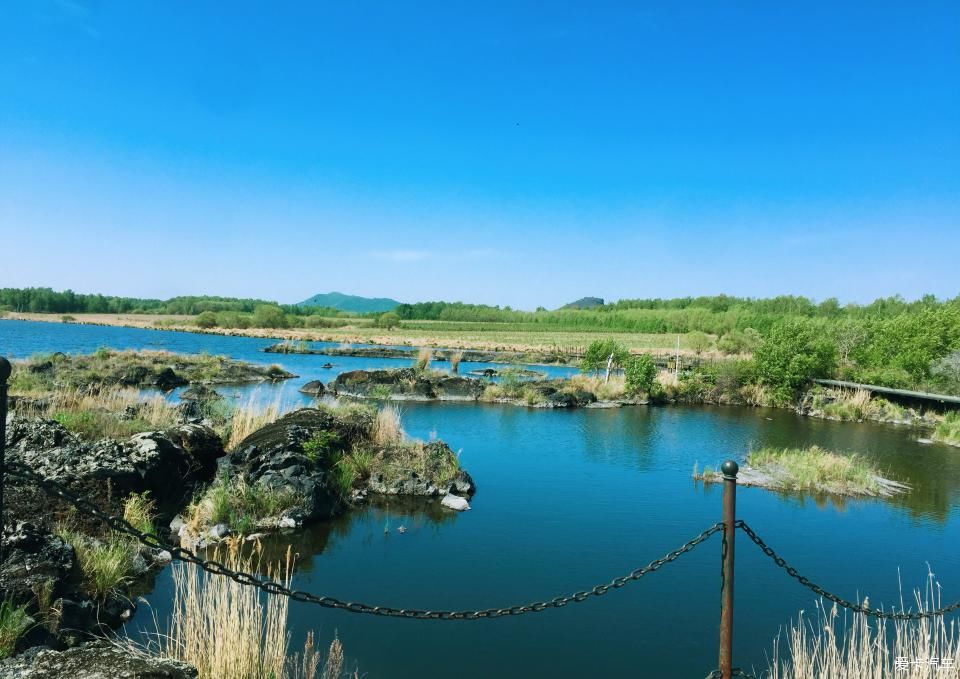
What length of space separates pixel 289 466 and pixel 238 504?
114cm

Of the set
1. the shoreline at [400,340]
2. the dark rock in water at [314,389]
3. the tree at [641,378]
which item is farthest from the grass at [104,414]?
the shoreline at [400,340]

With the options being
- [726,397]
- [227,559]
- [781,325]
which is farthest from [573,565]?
[781,325]

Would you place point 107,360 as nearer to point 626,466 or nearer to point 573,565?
point 626,466

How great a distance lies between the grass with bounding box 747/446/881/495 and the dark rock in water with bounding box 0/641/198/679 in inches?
523

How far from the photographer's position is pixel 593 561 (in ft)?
30.8

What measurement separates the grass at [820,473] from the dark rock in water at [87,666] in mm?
13283

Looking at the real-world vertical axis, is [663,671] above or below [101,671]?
below

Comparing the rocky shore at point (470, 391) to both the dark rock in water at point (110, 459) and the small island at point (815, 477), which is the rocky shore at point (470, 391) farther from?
the dark rock in water at point (110, 459)

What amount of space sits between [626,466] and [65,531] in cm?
1190

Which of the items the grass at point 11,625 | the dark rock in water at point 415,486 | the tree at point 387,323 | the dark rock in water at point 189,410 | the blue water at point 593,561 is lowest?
the blue water at point 593,561

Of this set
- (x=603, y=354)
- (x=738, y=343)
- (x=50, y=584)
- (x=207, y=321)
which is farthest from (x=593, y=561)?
(x=207, y=321)

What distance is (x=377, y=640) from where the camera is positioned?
691cm

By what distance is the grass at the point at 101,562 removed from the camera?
6.80 m

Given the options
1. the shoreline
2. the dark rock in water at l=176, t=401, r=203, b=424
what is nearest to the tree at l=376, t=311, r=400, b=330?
the shoreline
